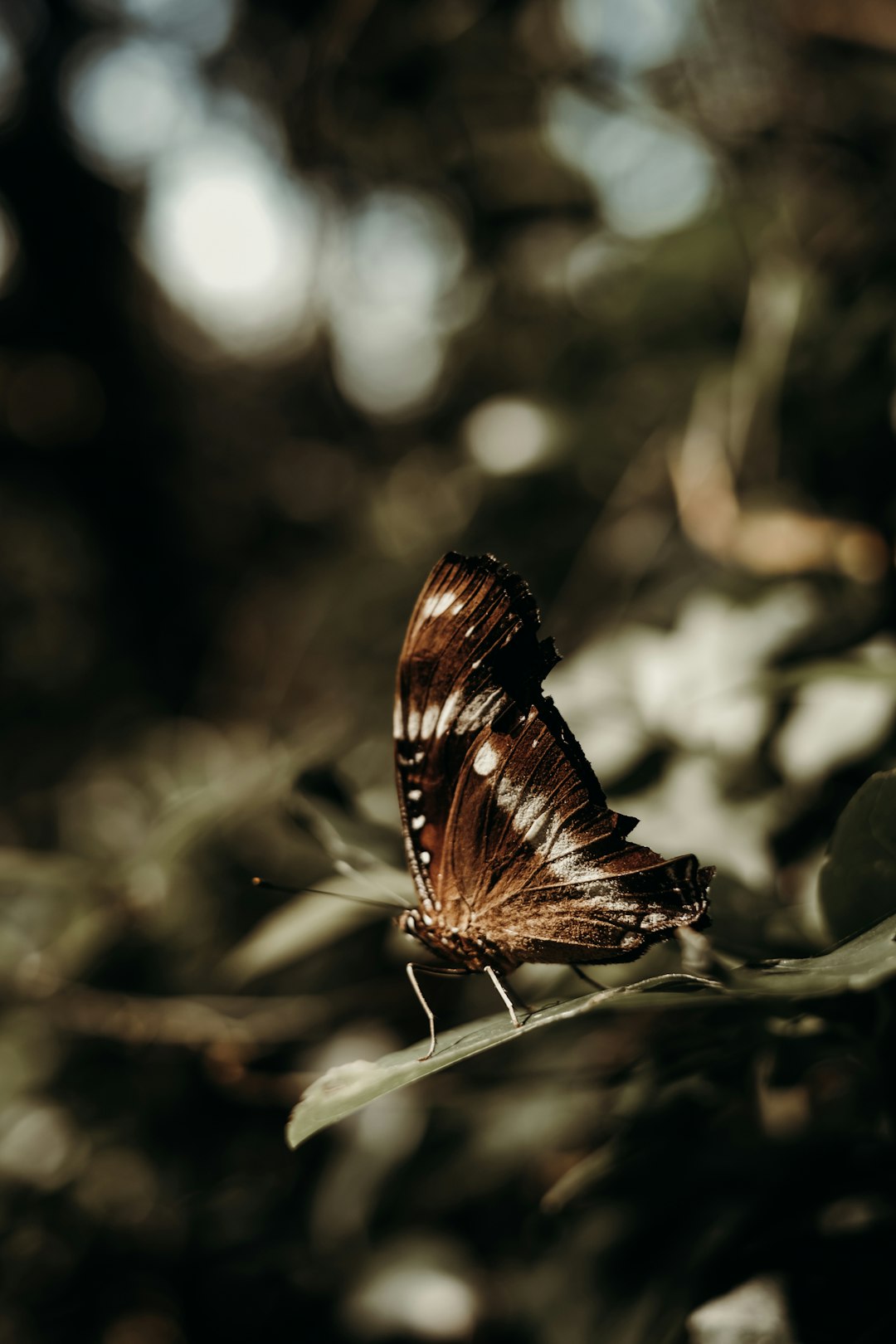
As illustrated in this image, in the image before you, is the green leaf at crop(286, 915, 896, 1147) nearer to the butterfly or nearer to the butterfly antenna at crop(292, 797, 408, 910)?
the butterfly

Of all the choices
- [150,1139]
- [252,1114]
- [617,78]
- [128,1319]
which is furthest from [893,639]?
[128,1319]

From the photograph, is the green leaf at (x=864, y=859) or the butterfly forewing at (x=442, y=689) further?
the butterfly forewing at (x=442, y=689)

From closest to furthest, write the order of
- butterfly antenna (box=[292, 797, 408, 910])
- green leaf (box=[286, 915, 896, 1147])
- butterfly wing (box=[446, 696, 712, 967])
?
1. green leaf (box=[286, 915, 896, 1147])
2. butterfly wing (box=[446, 696, 712, 967])
3. butterfly antenna (box=[292, 797, 408, 910])

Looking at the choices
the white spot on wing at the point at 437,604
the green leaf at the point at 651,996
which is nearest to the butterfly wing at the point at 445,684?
the white spot on wing at the point at 437,604

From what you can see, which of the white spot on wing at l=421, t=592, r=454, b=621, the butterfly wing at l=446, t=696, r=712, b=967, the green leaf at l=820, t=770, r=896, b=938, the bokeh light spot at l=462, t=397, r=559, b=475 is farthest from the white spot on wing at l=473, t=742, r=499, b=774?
the bokeh light spot at l=462, t=397, r=559, b=475

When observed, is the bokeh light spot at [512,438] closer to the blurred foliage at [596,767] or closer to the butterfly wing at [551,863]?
the blurred foliage at [596,767]

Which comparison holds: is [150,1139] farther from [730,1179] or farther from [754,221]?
[754,221]
